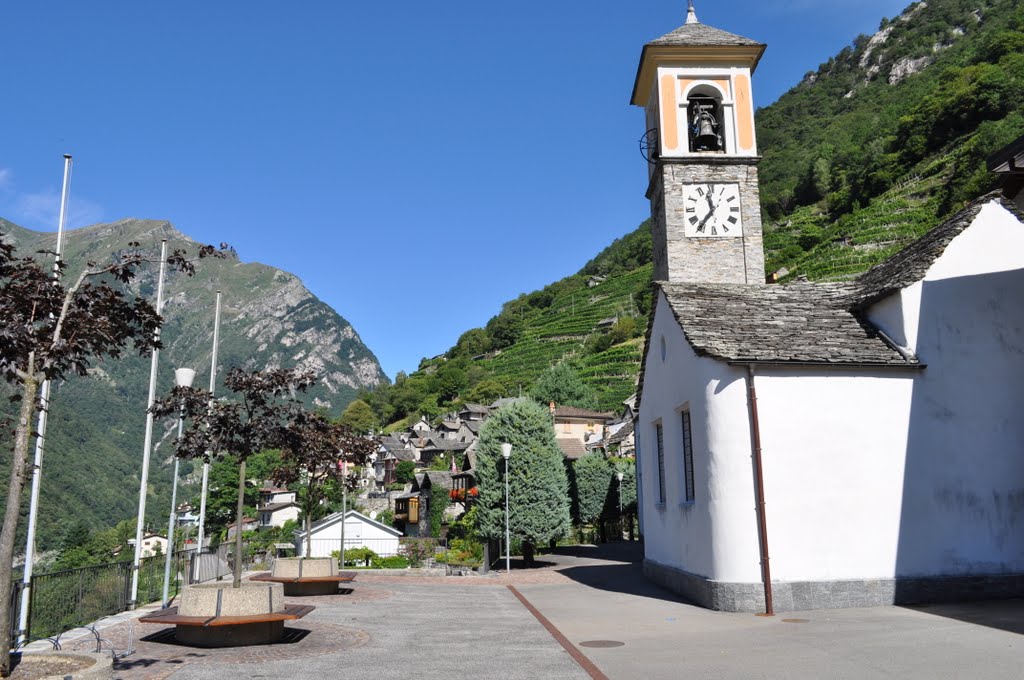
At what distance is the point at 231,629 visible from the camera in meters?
10.3

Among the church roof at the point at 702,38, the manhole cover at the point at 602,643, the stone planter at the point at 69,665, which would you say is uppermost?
the church roof at the point at 702,38

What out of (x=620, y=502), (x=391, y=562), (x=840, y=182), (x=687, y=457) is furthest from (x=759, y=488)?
(x=840, y=182)

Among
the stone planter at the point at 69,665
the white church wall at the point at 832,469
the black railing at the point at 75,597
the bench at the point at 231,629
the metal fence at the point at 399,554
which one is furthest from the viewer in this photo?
the metal fence at the point at 399,554

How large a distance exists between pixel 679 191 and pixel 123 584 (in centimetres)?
1681

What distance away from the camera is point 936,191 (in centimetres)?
8356

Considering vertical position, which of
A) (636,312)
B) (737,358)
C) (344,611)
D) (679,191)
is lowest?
(344,611)

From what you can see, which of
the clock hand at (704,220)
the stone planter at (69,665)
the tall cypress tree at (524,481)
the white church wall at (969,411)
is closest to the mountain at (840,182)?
the tall cypress tree at (524,481)

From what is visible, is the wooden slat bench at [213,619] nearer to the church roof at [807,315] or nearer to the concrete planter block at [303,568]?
the concrete planter block at [303,568]

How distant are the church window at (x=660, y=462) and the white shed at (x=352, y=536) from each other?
26.9m

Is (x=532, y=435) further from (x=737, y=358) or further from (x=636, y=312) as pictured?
(x=636, y=312)

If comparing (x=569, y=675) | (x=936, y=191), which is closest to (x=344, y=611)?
(x=569, y=675)

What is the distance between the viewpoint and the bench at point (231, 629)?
10.0m

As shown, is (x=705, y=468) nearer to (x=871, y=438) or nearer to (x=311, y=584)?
(x=871, y=438)

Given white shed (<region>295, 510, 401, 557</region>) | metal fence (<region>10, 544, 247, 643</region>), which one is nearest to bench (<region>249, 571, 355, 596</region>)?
metal fence (<region>10, 544, 247, 643</region>)
